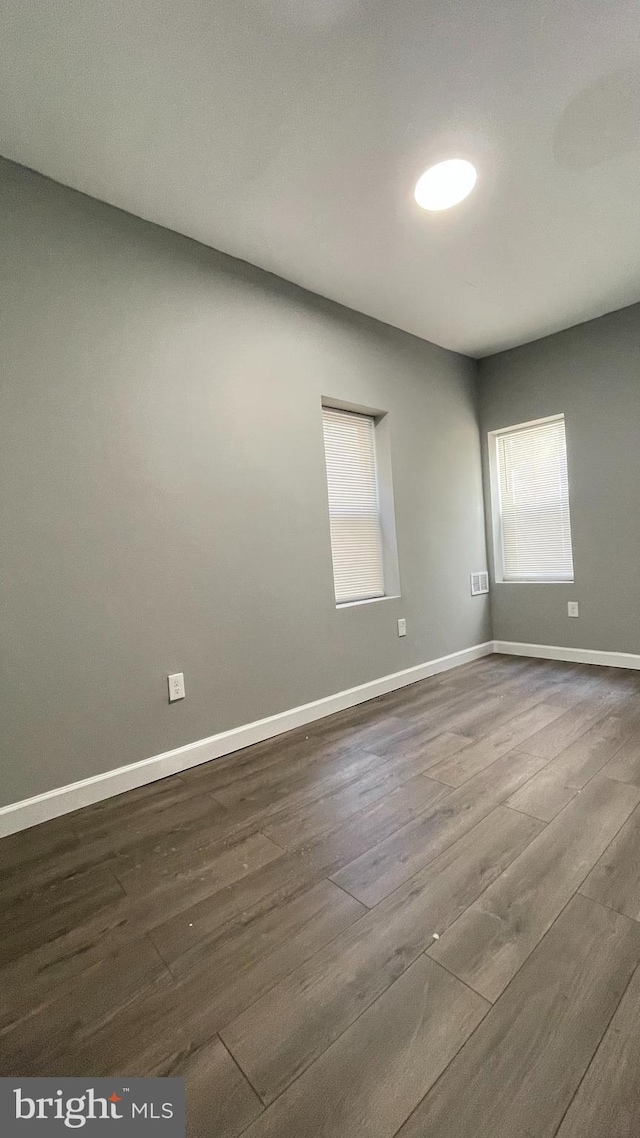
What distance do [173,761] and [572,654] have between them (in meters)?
3.08

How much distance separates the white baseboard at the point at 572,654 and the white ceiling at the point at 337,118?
8.75 feet

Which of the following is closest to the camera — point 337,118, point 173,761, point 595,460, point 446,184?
point 337,118

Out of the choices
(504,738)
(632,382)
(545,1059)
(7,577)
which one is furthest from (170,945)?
(632,382)

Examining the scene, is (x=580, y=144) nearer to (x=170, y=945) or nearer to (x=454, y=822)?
(x=454, y=822)

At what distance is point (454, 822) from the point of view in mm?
1500

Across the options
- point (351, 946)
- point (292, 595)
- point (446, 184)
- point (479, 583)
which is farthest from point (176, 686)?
point (479, 583)

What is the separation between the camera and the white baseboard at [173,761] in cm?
166

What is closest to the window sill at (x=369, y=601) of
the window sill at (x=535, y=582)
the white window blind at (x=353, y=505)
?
the white window blind at (x=353, y=505)

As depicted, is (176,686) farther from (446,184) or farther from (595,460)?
(595,460)

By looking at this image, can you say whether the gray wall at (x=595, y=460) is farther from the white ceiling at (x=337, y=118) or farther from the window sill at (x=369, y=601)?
the window sill at (x=369, y=601)

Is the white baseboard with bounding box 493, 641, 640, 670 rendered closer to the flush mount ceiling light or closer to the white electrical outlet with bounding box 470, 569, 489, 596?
the white electrical outlet with bounding box 470, 569, 489, 596

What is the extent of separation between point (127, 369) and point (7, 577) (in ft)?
3.39

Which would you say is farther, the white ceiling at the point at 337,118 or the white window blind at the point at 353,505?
the white window blind at the point at 353,505

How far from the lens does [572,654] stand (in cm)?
344
